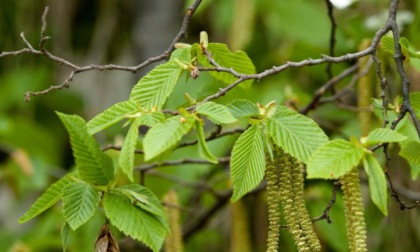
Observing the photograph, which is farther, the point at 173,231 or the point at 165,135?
the point at 173,231

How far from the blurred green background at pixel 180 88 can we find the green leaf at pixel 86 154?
0.60 feet

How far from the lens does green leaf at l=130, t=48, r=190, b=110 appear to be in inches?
33.9

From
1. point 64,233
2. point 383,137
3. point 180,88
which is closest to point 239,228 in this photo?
point 180,88

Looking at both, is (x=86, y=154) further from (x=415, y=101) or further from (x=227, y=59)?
(x=415, y=101)

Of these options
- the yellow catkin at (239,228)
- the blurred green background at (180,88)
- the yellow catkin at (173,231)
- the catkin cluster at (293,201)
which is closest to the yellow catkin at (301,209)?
the catkin cluster at (293,201)

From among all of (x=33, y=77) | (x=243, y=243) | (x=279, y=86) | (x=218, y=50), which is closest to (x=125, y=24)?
(x=33, y=77)

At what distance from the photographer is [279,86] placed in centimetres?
190

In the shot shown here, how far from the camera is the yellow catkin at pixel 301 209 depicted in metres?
0.80

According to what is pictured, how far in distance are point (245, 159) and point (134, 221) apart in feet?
0.47

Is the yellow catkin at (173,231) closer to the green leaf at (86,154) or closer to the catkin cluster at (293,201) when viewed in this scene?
the green leaf at (86,154)

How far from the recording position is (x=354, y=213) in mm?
811

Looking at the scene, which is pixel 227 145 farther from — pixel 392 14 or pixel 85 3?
pixel 85 3

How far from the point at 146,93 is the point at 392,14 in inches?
12.1

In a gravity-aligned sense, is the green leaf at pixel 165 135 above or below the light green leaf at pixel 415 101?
below
